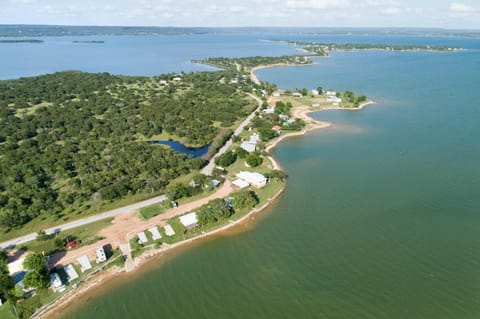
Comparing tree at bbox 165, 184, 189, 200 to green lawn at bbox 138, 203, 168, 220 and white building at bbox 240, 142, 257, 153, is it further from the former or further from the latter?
white building at bbox 240, 142, 257, 153

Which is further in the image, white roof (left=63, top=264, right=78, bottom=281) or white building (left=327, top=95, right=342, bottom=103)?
white building (left=327, top=95, right=342, bottom=103)

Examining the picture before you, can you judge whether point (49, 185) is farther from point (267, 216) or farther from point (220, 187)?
point (267, 216)

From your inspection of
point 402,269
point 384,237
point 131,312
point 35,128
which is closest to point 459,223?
point 384,237

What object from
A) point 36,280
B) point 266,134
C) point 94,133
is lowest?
point 36,280

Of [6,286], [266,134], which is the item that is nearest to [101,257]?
[6,286]

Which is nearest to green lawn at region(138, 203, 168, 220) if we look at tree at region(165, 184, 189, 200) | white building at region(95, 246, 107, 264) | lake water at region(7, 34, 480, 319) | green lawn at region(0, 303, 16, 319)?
tree at region(165, 184, 189, 200)

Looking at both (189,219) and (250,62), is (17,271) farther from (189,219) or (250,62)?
(250,62)

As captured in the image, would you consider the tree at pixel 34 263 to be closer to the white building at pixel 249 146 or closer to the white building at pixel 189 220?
the white building at pixel 189 220
